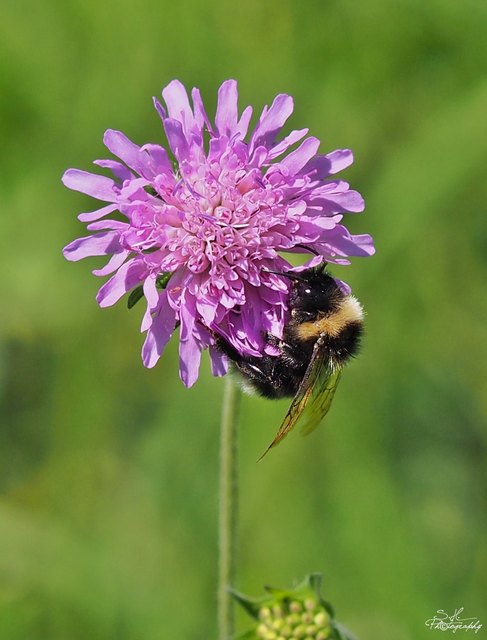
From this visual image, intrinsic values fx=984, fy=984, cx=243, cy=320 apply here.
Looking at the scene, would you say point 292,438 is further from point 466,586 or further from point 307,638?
point 307,638

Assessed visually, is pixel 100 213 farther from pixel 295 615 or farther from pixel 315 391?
pixel 295 615

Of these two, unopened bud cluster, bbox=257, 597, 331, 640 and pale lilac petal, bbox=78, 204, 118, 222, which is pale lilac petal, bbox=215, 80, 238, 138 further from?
unopened bud cluster, bbox=257, 597, 331, 640

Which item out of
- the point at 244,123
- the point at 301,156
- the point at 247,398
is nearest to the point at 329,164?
the point at 301,156

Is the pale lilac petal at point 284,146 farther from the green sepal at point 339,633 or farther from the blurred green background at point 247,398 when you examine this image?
the blurred green background at point 247,398

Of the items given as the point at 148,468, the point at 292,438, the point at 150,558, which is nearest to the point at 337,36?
the point at 292,438

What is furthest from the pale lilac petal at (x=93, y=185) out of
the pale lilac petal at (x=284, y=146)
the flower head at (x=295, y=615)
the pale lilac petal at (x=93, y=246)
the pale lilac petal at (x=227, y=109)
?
the flower head at (x=295, y=615)
